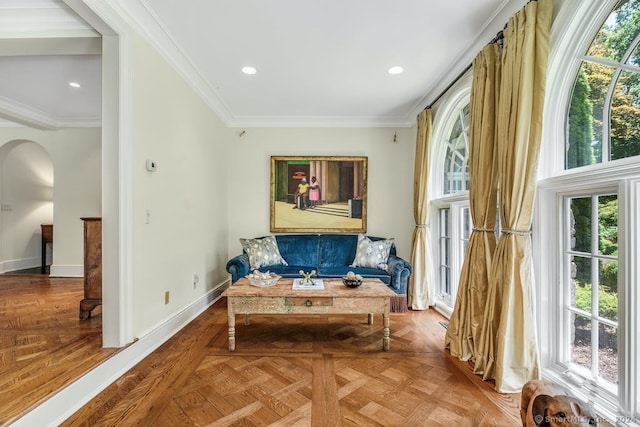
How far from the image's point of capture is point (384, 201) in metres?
4.38

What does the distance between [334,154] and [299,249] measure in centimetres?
155

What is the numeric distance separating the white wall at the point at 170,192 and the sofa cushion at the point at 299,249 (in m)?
0.94

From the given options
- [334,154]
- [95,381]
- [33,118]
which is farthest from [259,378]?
[33,118]

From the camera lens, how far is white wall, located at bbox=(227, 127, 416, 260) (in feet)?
14.3

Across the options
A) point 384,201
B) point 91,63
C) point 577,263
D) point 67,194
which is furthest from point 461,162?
point 67,194

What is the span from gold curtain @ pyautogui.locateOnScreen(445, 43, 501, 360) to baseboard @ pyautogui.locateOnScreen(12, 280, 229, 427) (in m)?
2.50

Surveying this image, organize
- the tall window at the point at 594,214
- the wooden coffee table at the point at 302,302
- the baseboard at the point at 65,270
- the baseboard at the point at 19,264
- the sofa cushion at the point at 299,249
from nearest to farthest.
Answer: the tall window at the point at 594,214 → the wooden coffee table at the point at 302,302 → the sofa cushion at the point at 299,249 → the baseboard at the point at 65,270 → the baseboard at the point at 19,264

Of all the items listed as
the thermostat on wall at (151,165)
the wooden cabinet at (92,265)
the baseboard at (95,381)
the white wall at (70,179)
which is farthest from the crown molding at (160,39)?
the white wall at (70,179)

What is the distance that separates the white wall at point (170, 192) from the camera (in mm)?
2236

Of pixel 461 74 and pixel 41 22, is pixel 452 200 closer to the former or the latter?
pixel 461 74

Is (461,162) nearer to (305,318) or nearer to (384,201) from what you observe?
(384,201)

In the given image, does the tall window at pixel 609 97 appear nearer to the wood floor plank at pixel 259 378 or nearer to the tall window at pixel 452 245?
the tall window at pixel 452 245

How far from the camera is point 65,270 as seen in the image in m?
4.57

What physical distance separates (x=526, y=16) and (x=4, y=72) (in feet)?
15.9
